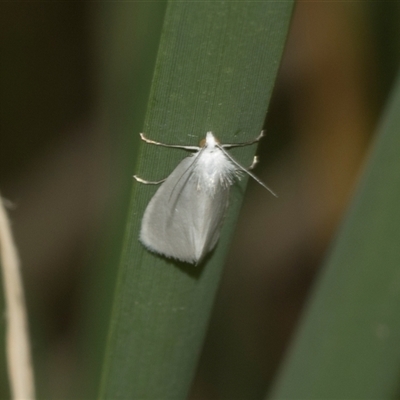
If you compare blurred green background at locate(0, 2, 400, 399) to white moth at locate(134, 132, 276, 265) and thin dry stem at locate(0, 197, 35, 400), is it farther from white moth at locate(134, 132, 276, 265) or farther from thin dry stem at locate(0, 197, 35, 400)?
white moth at locate(134, 132, 276, 265)

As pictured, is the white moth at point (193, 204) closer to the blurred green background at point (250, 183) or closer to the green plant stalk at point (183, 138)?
the green plant stalk at point (183, 138)

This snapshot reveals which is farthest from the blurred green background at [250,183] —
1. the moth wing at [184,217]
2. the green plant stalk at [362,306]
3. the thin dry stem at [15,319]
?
the green plant stalk at [362,306]

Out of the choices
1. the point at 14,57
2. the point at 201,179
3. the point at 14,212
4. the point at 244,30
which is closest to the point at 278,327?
the point at 14,212

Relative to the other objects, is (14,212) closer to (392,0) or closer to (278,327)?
(278,327)

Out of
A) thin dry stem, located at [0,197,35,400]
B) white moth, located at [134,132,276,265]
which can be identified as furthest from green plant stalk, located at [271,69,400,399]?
thin dry stem, located at [0,197,35,400]

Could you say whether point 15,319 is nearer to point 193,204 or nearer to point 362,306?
point 193,204

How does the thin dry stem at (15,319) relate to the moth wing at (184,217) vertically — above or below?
below
